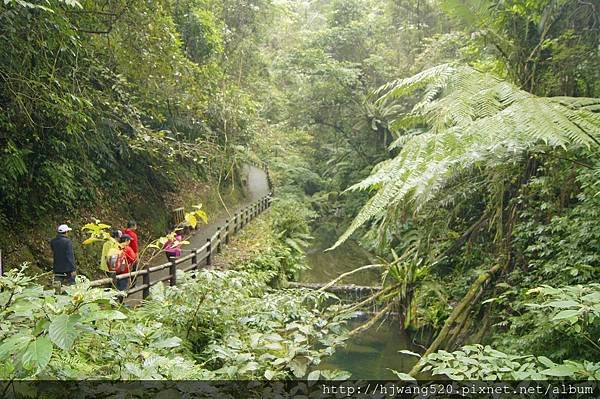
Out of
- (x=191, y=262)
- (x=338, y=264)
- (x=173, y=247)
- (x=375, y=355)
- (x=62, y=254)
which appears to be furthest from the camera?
(x=338, y=264)

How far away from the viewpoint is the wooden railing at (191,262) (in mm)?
6195

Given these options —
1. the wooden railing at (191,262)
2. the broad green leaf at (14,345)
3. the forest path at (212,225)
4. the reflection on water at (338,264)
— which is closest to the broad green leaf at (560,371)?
the broad green leaf at (14,345)

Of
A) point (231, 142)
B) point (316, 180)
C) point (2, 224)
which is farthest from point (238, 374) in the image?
point (316, 180)

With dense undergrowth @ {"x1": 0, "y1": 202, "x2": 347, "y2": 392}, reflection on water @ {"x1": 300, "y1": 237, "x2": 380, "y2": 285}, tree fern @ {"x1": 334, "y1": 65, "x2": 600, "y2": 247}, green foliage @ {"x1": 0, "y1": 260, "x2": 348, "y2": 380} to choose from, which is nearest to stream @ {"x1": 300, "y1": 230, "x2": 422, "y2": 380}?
reflection on water @ {"x1": 300, "y1": 237, "x2": 380, "y2": 285}

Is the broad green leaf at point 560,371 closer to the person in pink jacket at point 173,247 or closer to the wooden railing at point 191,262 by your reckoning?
the person in pink jacket at point 173,247

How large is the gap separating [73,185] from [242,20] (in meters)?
9.37

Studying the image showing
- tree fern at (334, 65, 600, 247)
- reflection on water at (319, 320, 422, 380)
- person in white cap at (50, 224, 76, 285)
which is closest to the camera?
tree fern at (334, 65, 600, 247)

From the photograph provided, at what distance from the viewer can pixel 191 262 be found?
9.00m

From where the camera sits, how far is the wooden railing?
620 cm

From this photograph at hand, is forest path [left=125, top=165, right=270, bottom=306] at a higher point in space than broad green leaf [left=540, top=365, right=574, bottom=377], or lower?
lower

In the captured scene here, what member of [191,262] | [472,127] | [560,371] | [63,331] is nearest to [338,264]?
[191,262]

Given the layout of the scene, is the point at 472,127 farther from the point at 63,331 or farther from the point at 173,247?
the point at 173,247

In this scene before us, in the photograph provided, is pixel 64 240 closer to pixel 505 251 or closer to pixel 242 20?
pixel 505 251

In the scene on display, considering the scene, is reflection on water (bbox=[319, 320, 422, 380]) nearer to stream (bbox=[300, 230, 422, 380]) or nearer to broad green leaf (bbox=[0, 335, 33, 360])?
stream (bbox=[300, 230, 422, 380])
